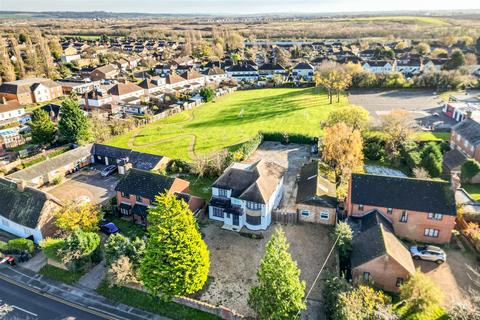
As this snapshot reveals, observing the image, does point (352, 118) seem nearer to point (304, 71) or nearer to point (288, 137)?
point (288, 137)

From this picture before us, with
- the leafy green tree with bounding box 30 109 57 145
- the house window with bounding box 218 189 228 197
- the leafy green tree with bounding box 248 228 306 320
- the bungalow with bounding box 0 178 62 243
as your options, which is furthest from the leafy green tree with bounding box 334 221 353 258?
the leafy green tree with bounding box 30 109 57 145

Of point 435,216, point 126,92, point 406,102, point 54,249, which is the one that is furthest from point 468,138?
point 126,92

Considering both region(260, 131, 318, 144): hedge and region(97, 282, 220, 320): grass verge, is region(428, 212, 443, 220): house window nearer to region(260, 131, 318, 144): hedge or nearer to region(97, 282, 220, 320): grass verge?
region(97, 282, 220, 320): grass verge

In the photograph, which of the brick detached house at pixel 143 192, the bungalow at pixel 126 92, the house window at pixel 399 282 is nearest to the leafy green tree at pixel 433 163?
the house window at pixel 399 282

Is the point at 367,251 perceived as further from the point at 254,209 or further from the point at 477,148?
the point at 477,148

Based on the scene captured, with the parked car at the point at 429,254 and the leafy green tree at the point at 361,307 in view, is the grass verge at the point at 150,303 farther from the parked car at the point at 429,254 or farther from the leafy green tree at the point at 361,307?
the parked car at the point at 429,254
